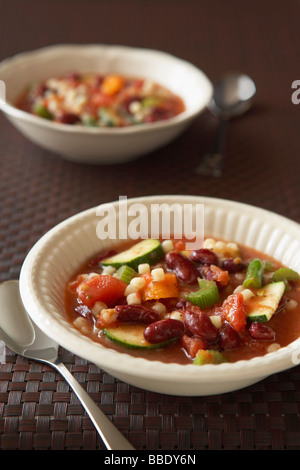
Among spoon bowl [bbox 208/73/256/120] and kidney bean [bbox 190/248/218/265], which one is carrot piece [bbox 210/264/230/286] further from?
spoon bowl [bbox 208/73/256/120]

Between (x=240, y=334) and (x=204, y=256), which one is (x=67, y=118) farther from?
(x=240, y=334)

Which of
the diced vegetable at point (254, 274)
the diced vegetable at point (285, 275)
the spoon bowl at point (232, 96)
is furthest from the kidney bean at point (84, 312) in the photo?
the spoon bowl at point (232, 96)

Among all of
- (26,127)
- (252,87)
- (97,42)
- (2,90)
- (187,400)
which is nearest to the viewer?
(187,400)

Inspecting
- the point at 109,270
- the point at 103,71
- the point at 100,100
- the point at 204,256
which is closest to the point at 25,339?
the point at 109,270

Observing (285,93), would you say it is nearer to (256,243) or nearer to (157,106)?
(157,106)

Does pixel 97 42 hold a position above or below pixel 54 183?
above

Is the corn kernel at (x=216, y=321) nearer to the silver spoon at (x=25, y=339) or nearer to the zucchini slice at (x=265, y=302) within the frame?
the zucchini slice at (x=265, y=302)

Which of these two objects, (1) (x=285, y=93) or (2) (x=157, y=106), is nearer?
(2) (x=157, y=106)
